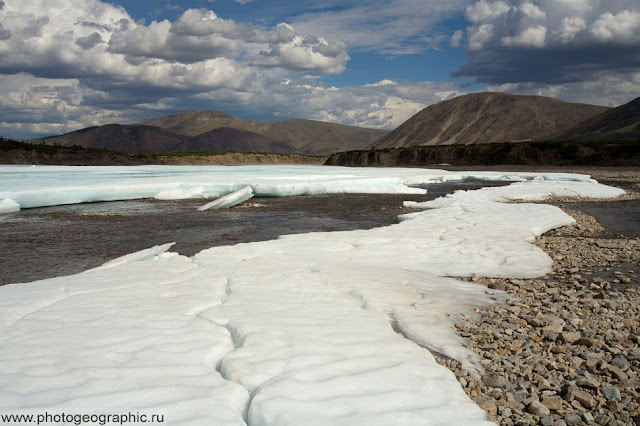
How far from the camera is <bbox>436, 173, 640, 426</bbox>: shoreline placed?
343 centimetres

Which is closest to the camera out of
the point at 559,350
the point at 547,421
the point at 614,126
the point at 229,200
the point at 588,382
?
the point at 547,421

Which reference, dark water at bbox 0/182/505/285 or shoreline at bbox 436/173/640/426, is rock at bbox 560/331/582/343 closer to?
shoreline at bbox 436/173/640/426

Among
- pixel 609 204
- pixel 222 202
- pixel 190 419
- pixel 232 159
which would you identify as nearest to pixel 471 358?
pixel 190 419

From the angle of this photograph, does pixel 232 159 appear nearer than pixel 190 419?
No

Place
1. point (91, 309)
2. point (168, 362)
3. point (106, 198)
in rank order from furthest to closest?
point (106, 198) → point (91, 309) → point (168, 362)

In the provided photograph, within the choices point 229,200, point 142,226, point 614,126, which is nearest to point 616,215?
point 229,200

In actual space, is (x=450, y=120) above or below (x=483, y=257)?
above

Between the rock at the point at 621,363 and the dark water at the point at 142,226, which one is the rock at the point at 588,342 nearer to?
the rock at the point at 621,363

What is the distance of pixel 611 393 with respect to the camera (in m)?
3.59

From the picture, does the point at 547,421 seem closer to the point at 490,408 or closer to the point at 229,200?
the point at 490,408

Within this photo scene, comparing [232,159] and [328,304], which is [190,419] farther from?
[232,159]

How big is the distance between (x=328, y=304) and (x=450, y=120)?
192 metres

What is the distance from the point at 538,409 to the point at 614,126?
460 ft

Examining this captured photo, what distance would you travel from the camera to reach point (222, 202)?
17.2 m
